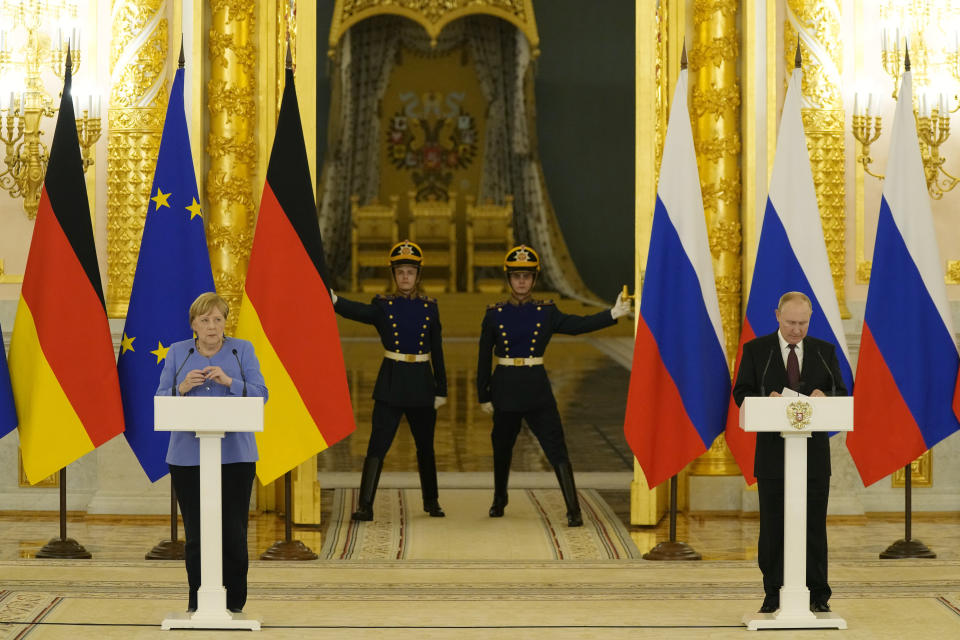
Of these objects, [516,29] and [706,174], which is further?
[516,29]

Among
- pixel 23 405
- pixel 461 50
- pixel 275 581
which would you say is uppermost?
pixel 461 50

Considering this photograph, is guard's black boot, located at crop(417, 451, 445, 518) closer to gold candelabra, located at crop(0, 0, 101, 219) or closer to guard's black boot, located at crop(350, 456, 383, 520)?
guard's black boot, located at crop(350, 456, 383, 520)

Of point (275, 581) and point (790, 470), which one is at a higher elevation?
point (790, 470)

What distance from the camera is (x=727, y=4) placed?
784 cm

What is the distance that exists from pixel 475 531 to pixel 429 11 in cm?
1222

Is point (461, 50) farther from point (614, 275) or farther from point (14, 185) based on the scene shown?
point (14, 185)

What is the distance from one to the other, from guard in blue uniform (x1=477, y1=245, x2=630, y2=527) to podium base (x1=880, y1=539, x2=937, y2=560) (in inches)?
70.6

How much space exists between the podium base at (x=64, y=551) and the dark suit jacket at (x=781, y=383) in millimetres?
3511

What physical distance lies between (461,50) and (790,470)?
1599 cm

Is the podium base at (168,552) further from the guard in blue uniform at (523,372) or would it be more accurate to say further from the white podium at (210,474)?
the guard in blue uniform at (523,372)

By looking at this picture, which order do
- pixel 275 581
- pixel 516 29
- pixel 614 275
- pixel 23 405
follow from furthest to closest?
1. pixel 614 275
2. pixel 516 29
3. pixel 23 405
4. pixel 275 581

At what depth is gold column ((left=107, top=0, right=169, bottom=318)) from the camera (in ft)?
25.0

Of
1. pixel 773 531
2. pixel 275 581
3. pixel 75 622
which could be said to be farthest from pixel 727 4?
pixel 75 622

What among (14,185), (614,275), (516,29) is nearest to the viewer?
(14,185)
